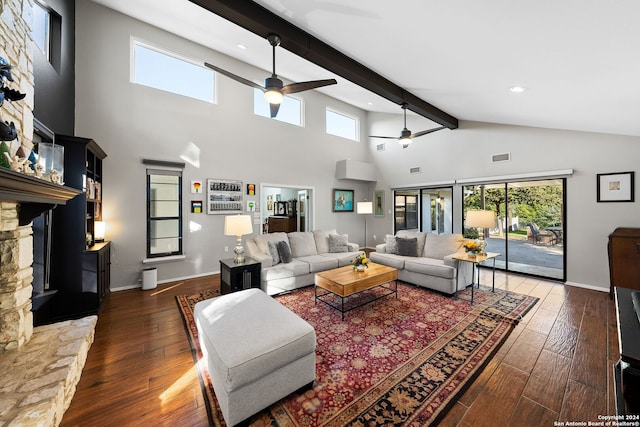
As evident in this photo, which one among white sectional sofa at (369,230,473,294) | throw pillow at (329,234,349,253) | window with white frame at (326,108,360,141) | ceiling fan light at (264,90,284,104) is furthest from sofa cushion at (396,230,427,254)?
window with white frame at (326,108,360,141)

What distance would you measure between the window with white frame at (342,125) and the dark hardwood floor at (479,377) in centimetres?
606

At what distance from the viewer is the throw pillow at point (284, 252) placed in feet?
13.6

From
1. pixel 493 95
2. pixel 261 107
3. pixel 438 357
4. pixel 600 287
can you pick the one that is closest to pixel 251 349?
pixel 438 357

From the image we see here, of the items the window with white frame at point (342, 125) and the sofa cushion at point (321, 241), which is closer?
the sofa cushion at point (321, 241)

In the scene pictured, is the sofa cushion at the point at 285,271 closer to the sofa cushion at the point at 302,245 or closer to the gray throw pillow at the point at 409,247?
the sofa cushion at the point at 302,245

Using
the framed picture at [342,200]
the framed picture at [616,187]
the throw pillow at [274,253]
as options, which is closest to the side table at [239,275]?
the throw pillow at [274,253]

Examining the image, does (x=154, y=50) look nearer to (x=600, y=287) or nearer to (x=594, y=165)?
(x=594, y=165)

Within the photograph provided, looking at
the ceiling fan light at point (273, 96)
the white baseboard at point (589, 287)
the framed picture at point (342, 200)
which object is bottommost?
the white baseboard at point (589, 287)

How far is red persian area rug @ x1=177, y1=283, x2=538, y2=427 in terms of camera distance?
1.66m

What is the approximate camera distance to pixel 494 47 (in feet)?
6.99

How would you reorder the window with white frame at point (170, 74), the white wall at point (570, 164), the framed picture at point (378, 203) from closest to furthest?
1. the white wall at point (570, 164)
2. the window with white frame at point (170, 74)
3. the framed picture at point (378, 203)

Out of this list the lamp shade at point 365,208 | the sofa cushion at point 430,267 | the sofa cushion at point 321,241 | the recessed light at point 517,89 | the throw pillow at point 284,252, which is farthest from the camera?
the lamp shade at point 365,208

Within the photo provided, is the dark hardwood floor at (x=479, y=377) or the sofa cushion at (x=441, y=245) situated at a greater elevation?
the sofa cushion at (x=441, y=245)

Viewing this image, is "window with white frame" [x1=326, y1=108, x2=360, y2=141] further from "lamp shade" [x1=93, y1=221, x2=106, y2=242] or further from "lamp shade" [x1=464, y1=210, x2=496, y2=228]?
"lamp shade" [x1=93, y1=221, x2=106, y2=242]
